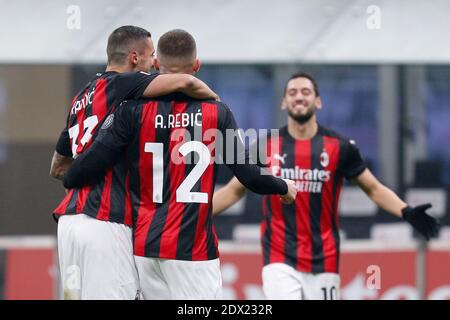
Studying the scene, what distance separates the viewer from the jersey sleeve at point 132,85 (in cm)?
520

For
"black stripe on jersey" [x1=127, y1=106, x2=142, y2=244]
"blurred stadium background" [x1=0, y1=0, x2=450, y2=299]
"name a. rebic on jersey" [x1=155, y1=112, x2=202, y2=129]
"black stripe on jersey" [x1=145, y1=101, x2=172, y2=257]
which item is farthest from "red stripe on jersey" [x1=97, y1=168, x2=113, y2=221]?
"blurred stadium background" [x1=0, y1=0, x2=450, y2=299]

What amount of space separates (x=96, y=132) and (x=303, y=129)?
222cm

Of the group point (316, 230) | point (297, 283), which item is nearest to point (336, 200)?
point (316, 230)

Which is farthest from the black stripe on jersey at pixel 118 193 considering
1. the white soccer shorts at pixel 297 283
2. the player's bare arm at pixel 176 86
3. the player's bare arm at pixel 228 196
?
the white soccer shorts at pixel 297 283

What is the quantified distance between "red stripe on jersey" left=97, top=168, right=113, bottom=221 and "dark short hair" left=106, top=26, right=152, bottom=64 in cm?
59

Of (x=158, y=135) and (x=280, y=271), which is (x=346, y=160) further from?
(x=158, y=135)

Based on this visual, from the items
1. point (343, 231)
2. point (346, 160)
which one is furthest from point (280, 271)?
point (343, 231)

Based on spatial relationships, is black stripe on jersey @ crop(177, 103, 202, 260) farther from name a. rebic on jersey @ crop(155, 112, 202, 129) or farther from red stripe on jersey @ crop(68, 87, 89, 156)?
red stripe on jersey @ crop(68, 87, 89, 156)

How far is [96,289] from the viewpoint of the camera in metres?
5.19

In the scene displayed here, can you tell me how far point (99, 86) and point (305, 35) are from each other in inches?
163

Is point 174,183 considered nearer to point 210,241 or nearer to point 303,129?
point 210,241

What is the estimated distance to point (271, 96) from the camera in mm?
9211

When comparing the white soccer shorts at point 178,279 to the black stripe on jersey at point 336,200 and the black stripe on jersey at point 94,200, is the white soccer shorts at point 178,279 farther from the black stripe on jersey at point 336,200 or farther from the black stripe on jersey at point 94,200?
the black stripe on jersey at point 336,200
